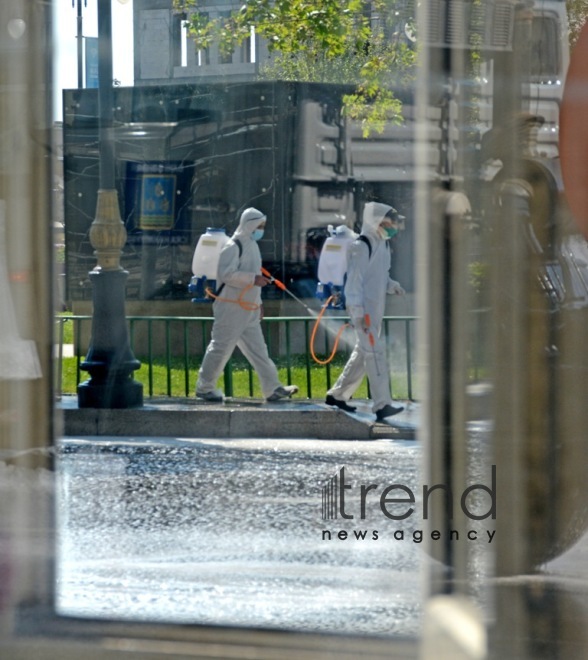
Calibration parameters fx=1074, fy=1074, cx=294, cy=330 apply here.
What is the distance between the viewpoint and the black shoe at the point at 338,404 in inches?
90.7

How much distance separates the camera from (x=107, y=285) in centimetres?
246

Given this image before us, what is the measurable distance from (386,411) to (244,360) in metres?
0.33

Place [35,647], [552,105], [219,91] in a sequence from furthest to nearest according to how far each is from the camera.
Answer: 1. [35,647]
2. [219,91]
3. [552,105]

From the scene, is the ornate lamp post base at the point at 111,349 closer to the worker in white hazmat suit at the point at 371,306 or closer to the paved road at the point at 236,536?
the paved road at the point at 236,536

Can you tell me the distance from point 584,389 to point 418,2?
2.91 feet

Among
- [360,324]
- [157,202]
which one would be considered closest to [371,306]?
[360,324]

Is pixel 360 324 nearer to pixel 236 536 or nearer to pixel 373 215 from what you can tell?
pixel 373 215

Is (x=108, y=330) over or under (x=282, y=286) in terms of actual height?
under

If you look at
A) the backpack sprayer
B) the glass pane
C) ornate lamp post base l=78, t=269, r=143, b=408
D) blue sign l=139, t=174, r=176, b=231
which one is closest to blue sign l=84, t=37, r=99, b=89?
the glass pane

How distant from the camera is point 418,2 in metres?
2.27

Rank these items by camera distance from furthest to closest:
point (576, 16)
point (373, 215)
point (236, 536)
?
point (236, 536) < point (373, 215) < point (576, 16)

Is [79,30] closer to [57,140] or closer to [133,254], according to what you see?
[57,140]

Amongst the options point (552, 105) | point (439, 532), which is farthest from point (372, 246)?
point (439, 532)

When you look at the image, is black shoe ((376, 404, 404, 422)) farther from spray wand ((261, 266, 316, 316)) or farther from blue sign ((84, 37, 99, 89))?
blue sign ((84, 37, 99, 89))
